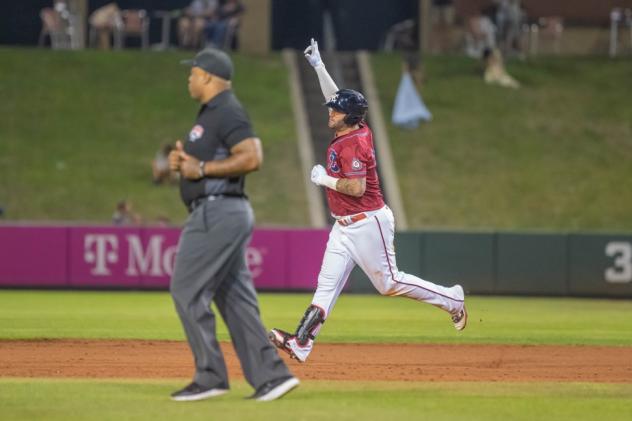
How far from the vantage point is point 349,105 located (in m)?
11.1

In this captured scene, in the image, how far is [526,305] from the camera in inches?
Result: 860

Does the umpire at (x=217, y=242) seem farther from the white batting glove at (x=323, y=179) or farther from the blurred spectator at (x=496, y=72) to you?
the blurred spectator at (x=496, y=72)

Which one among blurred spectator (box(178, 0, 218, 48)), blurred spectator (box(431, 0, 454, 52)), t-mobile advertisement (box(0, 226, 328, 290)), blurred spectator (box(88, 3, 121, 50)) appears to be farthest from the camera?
blurred spectator (box(431, 0, 454, 52))

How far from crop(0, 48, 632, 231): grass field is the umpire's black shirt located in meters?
20.4

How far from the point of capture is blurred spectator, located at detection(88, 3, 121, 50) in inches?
1444

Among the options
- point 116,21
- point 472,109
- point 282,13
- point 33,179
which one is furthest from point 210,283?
point 282,13

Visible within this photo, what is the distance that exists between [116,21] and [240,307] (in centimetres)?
2939

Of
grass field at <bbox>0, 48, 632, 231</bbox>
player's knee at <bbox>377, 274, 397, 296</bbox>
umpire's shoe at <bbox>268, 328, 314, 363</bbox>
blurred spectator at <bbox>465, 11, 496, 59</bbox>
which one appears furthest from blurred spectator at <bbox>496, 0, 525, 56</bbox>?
umpire's shoe at <bbox>268, 328, 314, 363</bbox>

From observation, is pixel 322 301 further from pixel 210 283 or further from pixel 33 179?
pixel 33 179

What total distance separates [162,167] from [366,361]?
17.5m

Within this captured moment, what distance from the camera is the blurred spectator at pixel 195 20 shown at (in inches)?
1421

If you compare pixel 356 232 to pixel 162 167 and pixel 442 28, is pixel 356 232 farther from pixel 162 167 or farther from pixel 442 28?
pixel 442 28

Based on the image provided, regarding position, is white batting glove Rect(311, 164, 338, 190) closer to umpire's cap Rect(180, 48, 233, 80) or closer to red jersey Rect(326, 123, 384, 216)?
red jersey Rect(326, 123, 384, 216)

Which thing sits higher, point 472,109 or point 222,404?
point 222,404
